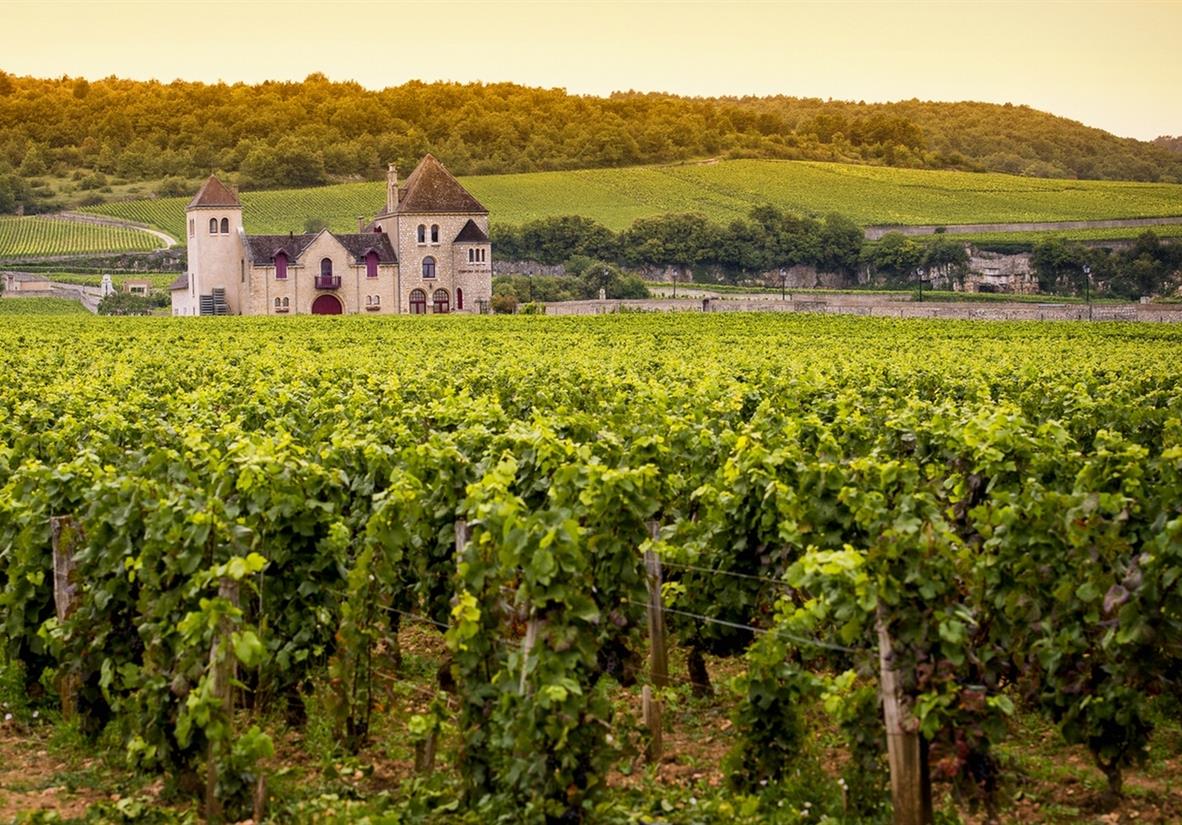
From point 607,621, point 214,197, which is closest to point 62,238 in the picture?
point 214,197

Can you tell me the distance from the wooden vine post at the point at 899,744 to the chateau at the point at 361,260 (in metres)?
82.7

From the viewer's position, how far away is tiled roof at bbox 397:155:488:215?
93.0m

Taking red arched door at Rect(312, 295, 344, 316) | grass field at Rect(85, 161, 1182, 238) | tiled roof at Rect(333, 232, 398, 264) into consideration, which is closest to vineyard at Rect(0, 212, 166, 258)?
grass field at Rect(85, 161, 1182, 238)

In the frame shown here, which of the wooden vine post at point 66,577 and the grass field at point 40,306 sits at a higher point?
the grass field at point 40,306

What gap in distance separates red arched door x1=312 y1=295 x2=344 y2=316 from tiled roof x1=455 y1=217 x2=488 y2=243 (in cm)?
806

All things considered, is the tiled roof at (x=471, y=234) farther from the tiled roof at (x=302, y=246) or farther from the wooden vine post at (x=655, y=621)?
the wooden vine post at (x=655, y=621)

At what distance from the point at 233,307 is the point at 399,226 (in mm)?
11173

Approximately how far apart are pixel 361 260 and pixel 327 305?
3.33 meters

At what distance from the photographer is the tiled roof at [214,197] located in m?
92.6

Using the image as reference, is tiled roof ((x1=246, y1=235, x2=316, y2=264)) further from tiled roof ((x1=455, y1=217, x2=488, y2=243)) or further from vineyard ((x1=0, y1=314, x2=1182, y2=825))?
vineyard ((x1=0, y1=314, x2=1182, y2=825))

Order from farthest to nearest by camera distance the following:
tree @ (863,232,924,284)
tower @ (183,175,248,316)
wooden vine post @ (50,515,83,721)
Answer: tree @ (863,232,924,284)
tower @ (183,175,248,316)
wooden vine post @ (50,515,83,721)

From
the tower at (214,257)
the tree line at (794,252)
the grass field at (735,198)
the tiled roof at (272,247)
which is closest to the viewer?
the tiled roof at (272,247)

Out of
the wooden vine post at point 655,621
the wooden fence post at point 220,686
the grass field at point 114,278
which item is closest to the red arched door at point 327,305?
the grass field at point 114,278

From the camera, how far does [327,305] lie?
9094cm
